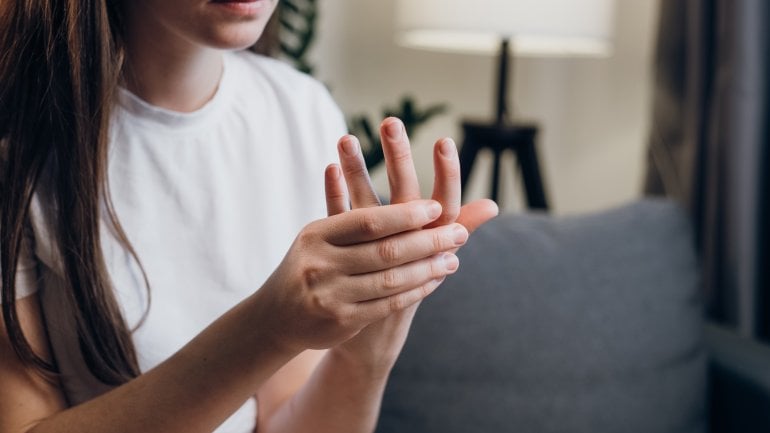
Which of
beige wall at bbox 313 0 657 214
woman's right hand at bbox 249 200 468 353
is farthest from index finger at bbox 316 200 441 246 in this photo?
beige wall at bbox 313 0 657 214

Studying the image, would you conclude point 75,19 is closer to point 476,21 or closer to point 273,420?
point 273,420

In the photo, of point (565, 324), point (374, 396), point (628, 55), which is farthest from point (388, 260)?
point (628, 55)

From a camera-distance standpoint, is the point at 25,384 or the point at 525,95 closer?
the point at 25,384

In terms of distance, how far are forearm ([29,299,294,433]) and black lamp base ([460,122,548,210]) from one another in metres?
1.22

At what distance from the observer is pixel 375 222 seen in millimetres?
555

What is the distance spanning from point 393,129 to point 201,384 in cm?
27

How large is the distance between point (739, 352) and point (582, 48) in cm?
87

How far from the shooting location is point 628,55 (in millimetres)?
2232

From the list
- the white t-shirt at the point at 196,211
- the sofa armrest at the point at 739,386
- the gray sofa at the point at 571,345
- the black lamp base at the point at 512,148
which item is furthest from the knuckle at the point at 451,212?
the black lamp base at the point at 512,148

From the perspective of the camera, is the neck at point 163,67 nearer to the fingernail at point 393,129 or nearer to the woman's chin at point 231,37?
the woman's chin at point 231,37

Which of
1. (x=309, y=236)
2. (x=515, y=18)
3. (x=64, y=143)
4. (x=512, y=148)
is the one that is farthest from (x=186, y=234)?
(x=512, y=148)

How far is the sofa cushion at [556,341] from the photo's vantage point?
1.10 m

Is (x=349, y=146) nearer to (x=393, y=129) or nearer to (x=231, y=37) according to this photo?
(x=393, y=129)

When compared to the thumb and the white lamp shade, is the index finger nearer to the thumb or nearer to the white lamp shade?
the thumb
